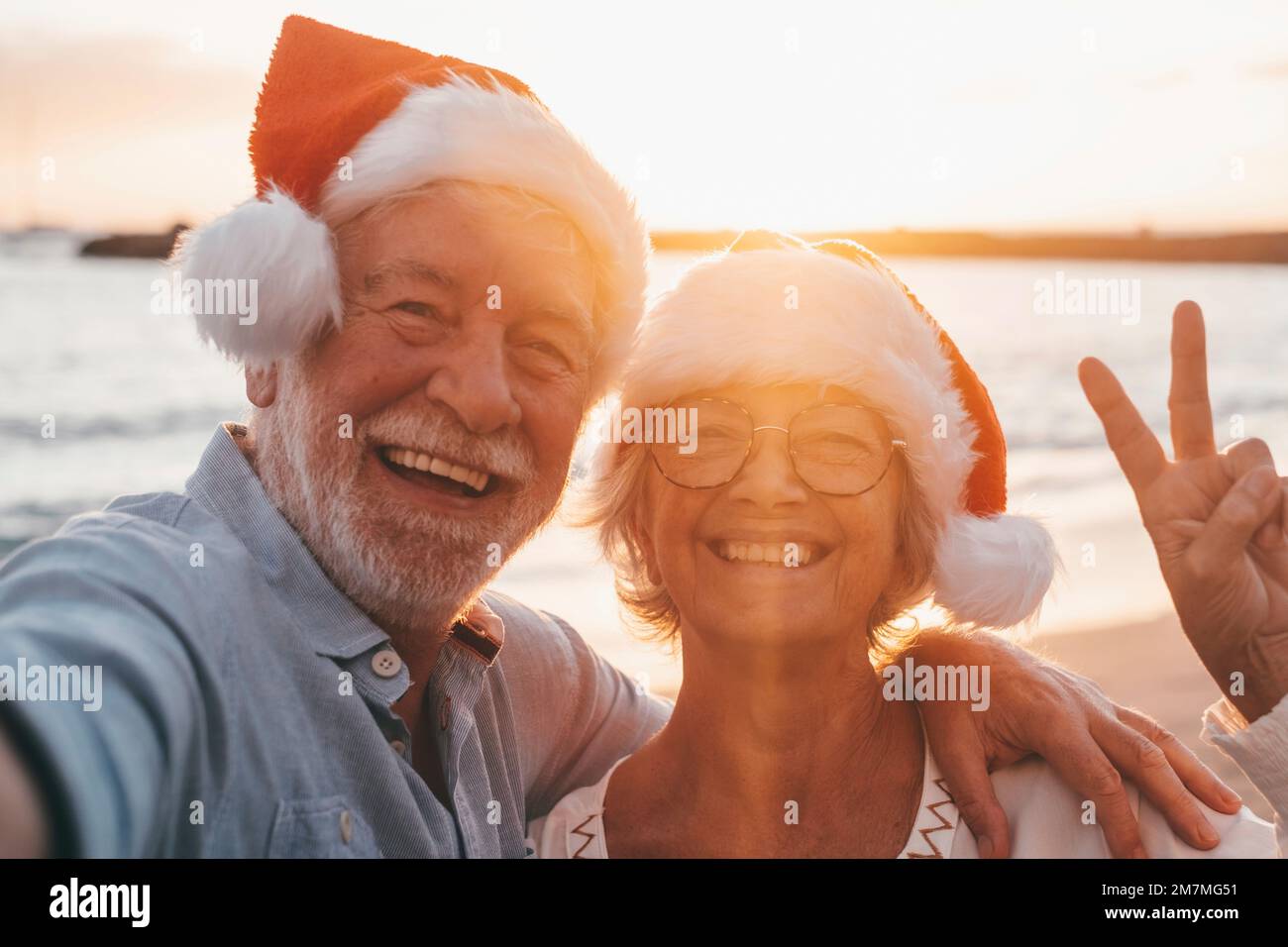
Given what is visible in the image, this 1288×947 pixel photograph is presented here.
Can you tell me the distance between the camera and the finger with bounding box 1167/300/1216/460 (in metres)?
2.53

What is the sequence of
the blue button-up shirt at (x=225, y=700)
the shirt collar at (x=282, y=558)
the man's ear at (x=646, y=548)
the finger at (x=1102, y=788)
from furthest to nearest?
1. the man's ear at (x=646, y=548)
2. the finger at (x=1102, y=788)
3. the shirt collar at (x=282, y=558)
4. the blue button-up shirt at (x=225, y=700)

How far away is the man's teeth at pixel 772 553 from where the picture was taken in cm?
254

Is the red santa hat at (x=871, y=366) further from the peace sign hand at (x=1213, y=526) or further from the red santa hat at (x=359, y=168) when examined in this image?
the peace sign hand at (x=1213, y=526)

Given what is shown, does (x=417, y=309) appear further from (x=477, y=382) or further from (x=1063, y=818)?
(x=1063, y=818)

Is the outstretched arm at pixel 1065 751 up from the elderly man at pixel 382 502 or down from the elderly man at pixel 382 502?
down

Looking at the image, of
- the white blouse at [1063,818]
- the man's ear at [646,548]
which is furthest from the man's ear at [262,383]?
the white blouse at [1063,818]

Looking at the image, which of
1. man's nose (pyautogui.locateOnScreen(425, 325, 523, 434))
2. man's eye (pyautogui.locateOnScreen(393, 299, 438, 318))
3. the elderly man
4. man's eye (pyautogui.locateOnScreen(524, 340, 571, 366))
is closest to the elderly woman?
the elderly man

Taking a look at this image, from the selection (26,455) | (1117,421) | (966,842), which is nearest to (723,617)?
(966,842)

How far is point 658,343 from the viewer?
269 centimetres

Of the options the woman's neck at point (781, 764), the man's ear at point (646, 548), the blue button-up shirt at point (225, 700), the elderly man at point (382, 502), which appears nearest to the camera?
the blue button-up shirt at point (225, 700)

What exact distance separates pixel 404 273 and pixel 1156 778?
184 centimetres

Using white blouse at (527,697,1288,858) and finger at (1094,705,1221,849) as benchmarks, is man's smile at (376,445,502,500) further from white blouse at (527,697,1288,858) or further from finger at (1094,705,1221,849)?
finger at (1094,705,1221,849)

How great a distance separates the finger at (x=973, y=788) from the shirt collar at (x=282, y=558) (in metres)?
1.24

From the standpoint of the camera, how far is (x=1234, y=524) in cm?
240
